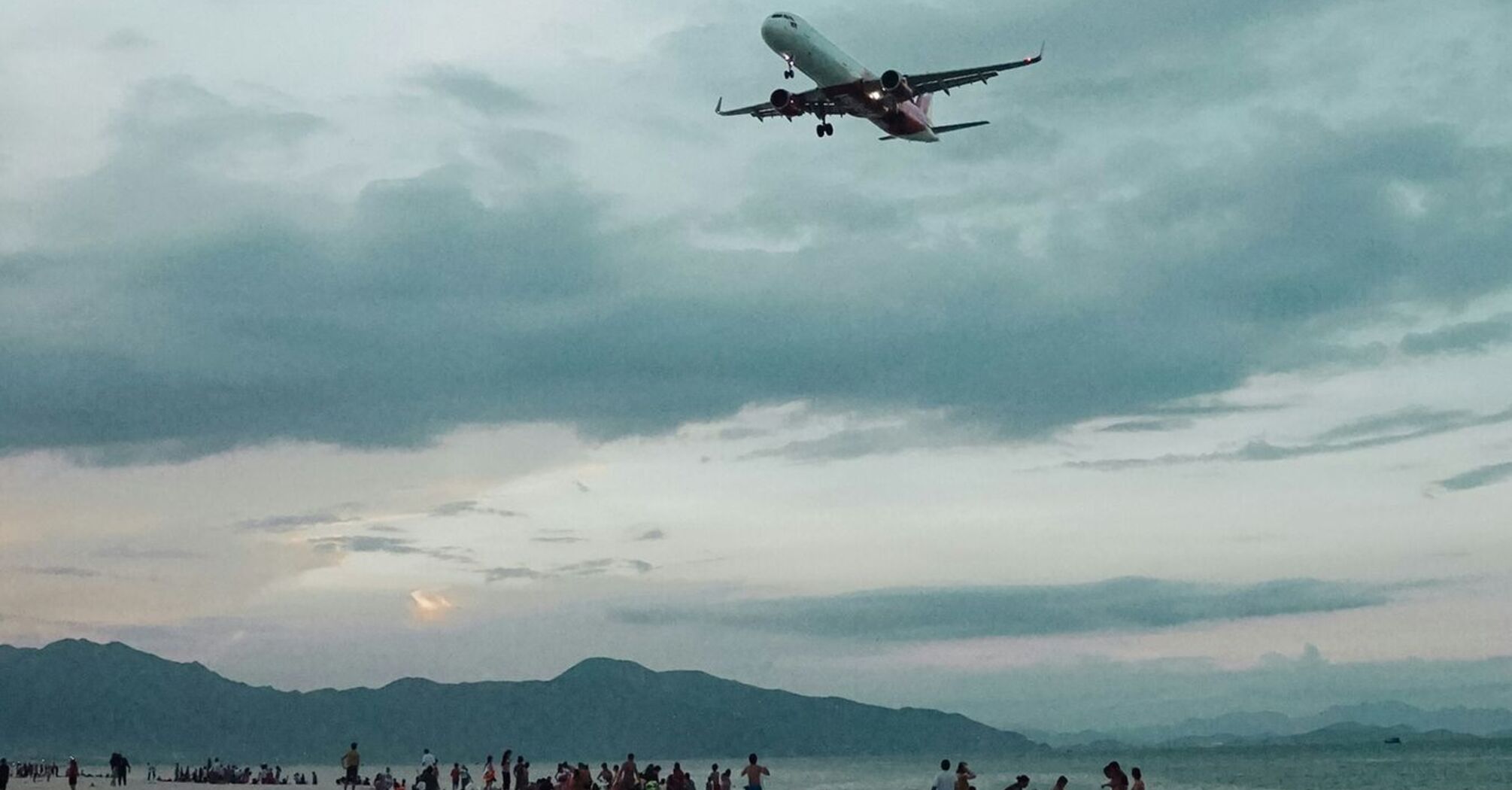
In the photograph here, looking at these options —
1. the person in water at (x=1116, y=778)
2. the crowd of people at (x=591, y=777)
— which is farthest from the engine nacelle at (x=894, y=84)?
the person in water at (x=1116, y=778)

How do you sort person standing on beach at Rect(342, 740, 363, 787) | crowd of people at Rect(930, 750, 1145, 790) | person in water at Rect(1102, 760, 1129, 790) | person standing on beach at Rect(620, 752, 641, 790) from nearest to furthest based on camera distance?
person in water at Rect(1102, 760, 1129, 790), crowd of people at Rect(930, 750, 1145, 790), person standing on beach at Rect(620, 752, 641, 790), person standing on beach at Rect(342, 740, 363, 787)

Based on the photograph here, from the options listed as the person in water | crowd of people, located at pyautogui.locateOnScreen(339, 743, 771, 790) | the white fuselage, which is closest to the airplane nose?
the white fuselage

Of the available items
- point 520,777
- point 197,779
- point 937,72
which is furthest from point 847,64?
point 197,779

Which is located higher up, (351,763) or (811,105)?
(811,105)

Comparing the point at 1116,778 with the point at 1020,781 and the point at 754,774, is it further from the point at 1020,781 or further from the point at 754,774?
the point at 754,774

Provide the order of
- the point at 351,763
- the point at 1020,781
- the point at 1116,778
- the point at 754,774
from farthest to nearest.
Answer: the point at 351,763 < the point at 754,774 < the point at 1020,781 < the point at 1116,778

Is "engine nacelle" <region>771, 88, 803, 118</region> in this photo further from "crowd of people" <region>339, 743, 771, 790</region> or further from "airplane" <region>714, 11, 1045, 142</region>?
"crowd of people" <region>339, 743, 771, 790</region>

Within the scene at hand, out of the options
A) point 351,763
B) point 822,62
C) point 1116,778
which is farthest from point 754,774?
point 822,62
